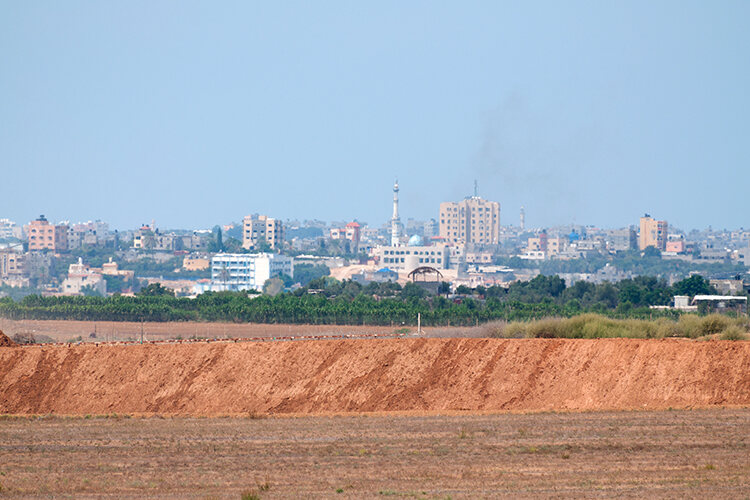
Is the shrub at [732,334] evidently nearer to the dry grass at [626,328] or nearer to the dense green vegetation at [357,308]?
the dry grass at [626,328]

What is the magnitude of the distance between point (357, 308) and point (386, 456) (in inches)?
2949

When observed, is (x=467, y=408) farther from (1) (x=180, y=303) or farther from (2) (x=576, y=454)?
(1) (x=180, y=303)

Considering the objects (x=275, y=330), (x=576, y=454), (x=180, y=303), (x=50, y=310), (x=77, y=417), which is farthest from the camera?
(x=180, y=303)

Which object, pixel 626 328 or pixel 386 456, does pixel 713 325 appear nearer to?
pixel 626 328

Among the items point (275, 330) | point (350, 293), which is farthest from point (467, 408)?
point (350, 293)

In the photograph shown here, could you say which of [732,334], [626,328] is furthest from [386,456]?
[626,328]

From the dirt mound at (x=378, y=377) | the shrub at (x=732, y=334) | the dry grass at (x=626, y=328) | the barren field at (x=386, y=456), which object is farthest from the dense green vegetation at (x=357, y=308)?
the barren field at (x=386, y=456)

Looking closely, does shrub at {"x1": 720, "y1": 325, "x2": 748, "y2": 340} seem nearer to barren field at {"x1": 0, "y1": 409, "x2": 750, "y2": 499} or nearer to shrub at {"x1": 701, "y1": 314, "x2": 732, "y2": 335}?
shrub at {"x1": 701, "y1": 314, "x2": 732, "y2": 335}

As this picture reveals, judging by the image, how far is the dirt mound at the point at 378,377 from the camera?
37750mm

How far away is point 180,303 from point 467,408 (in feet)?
257

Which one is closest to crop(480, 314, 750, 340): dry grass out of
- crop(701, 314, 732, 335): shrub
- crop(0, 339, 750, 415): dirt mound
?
crop(701, 314, 732, 335): shrub

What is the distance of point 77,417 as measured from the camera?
35.6 metres

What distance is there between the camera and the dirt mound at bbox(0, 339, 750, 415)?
3775 centimetres

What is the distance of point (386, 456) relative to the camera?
90.8ft
